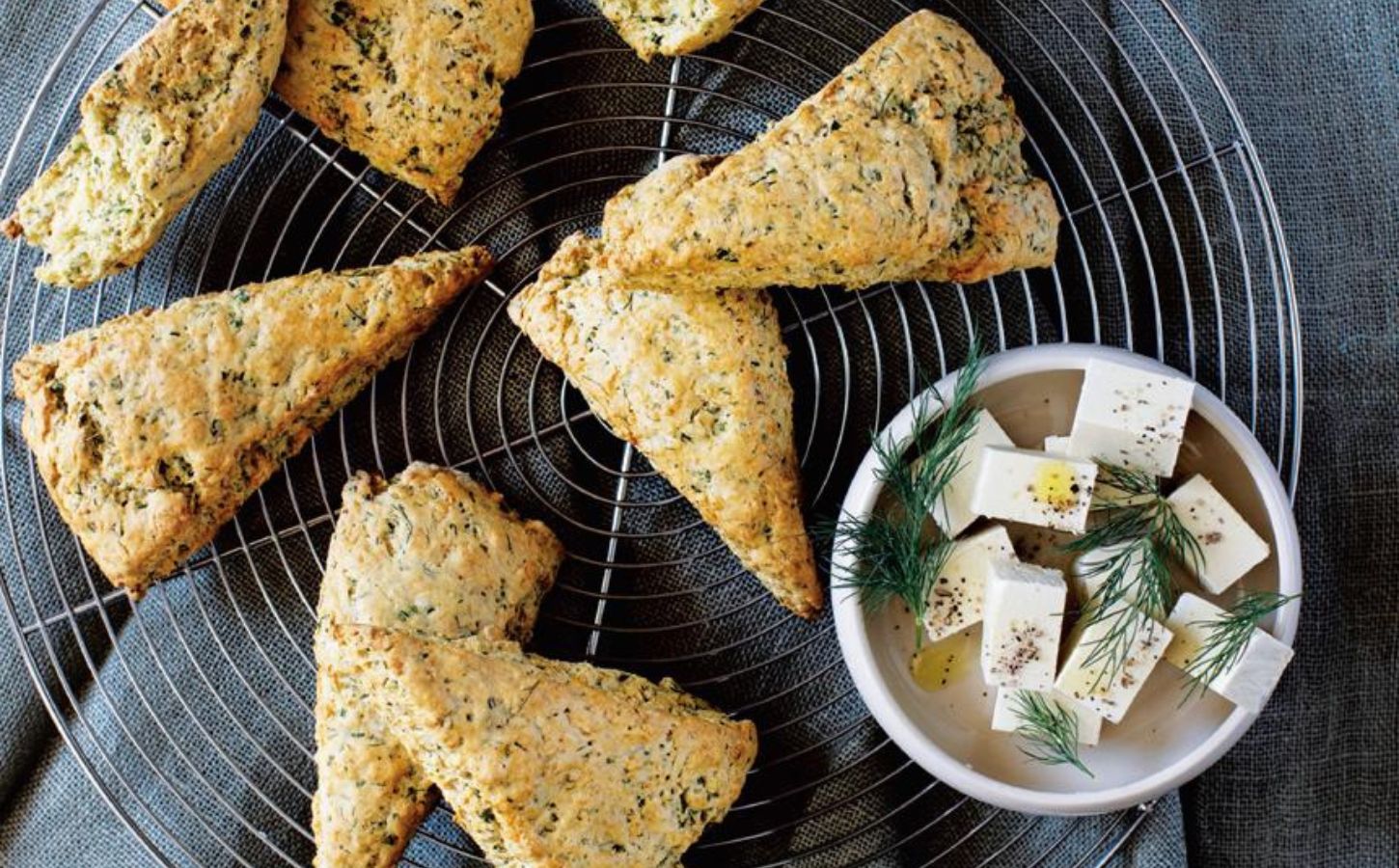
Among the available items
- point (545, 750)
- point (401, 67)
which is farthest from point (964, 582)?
point (401, 67)

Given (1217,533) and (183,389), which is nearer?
(1217,533)

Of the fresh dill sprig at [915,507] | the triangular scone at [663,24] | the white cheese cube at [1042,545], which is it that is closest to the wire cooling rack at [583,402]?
the triangular scone at [663,24]

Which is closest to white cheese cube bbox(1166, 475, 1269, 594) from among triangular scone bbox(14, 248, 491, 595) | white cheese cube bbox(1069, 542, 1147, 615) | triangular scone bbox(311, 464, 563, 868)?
white cheese cube bbox(1069, 542, 1147, 615)

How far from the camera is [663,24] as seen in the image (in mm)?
3072

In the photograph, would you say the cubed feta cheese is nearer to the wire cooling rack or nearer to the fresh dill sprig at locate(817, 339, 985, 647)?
the fresh dill sprig at locate(817, 339, 985, 647)

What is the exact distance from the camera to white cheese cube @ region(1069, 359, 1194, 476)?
270 centimetres

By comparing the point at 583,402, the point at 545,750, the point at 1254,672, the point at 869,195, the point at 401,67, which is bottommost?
the point at 545,750

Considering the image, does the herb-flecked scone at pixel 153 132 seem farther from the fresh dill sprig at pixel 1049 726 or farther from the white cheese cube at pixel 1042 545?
the fresh dill sprig at pixel 1049 726

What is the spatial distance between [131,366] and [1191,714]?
257 centimetres

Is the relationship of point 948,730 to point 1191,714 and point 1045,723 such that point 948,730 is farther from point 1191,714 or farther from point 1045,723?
point 1191,714

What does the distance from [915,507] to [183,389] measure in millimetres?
1716

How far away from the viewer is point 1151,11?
3197mm

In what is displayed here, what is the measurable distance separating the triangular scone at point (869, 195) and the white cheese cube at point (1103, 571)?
26.8 inches

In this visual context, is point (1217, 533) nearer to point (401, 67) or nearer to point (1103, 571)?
point (1103, 571)
